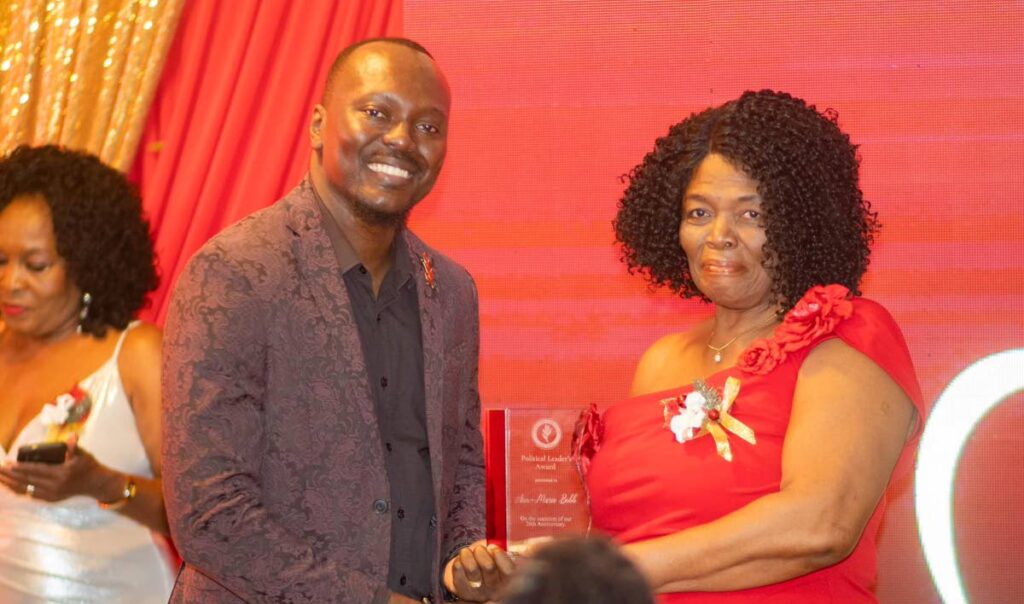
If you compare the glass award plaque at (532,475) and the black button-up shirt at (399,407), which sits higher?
the black button-up shirt at (399,407)

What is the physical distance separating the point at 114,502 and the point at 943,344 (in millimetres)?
2554

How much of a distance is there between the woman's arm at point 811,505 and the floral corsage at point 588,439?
437 mm

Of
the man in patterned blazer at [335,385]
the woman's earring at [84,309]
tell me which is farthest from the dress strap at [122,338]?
the man in patterned blazer at [335,385]

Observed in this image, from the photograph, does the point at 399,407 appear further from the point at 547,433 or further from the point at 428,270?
the point at 547,433

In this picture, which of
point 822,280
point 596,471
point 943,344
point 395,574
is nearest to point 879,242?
point 943,344

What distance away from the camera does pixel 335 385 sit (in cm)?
242

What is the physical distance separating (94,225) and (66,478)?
72cm

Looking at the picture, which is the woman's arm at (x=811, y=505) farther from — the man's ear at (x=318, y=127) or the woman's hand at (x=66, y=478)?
the woman's hand at (x=66, y=478)

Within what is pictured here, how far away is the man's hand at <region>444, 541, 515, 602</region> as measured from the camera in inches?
94.8

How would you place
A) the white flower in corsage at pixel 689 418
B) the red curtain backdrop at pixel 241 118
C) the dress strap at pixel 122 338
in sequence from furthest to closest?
the red curtain backdrop at pixel 241 118, the dress strap at pixel 122 338, the white flower in corsage at pixel 689 418

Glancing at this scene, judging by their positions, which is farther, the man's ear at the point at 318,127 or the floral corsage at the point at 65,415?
the floral corsage at the point at 65,415

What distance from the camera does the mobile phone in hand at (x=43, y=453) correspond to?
120 inches

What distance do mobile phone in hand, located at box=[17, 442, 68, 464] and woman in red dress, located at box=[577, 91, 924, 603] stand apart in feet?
4.02

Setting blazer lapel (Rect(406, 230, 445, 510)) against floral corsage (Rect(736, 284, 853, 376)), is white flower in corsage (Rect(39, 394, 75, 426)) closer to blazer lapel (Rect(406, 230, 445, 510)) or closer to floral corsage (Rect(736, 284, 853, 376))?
blazer lapel (Rect(406, 230, 445, 510))
